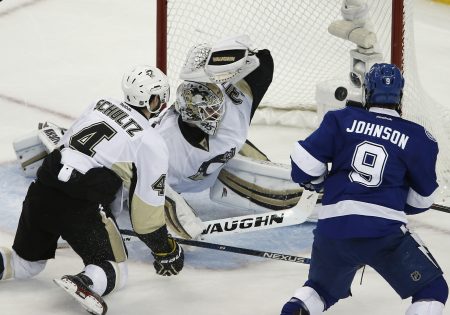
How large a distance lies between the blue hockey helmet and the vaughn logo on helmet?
937 mm

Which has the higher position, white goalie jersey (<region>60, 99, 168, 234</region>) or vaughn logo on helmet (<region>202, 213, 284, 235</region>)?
white goalie jersey (<region>60, 99, 168, 234</region>)

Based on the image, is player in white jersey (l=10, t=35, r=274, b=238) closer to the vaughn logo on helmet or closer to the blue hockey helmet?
the vaughn logo on helmet

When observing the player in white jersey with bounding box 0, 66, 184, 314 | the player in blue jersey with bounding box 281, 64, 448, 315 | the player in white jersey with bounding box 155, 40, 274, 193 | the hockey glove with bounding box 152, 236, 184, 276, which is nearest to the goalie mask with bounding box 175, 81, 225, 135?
the player in white jersey with bounding box 155, 40, 274, 193

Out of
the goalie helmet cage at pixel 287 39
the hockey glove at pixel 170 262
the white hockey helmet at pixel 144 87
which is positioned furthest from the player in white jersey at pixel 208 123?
the goalie helmet cage at pixel 287 39

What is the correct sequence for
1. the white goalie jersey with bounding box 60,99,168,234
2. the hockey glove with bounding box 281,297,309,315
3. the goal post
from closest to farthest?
the hockey glove with bounding box 281,297,309,315
the white goalie jersey with bounding box 60,99,168,234
the goal post

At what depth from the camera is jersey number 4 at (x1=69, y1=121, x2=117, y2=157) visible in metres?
3.61

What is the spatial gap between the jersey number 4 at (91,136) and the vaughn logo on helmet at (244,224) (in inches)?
25.4

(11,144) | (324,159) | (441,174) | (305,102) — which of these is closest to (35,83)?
(11,144)

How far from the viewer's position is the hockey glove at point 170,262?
3752 millimetres

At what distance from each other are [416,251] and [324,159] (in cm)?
34

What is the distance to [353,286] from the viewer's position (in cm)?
391

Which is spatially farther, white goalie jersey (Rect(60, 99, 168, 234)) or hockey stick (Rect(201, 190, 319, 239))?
hockey stick (Rect(201, 190, 319, 239))

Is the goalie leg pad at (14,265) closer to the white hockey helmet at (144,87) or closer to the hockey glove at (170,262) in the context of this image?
the hockey glove at (170,262)

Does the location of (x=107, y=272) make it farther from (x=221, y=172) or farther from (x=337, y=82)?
(x=337, y=82)
